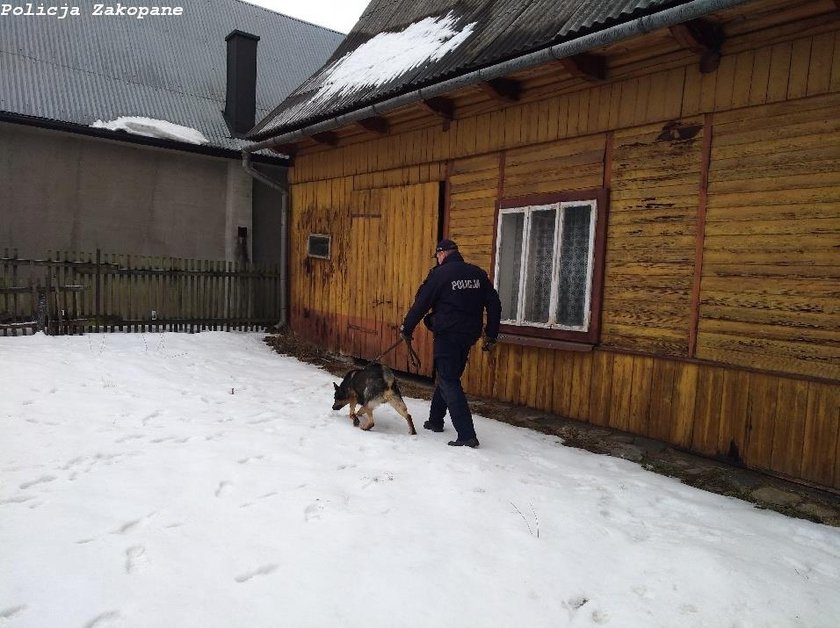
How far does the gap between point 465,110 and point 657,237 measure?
10.0ft

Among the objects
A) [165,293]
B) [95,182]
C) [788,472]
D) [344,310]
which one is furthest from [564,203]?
[95,182]

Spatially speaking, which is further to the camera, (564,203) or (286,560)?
(564,203)

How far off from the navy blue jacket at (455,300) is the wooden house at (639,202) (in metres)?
1.28

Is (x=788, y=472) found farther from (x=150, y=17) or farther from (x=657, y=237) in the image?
(x=150, y=17)

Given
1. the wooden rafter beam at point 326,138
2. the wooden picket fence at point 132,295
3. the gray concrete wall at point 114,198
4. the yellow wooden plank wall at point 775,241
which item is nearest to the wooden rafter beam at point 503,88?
the yellow wooden plank wall at point 775,241

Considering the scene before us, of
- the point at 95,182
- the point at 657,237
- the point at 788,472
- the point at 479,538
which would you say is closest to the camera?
the point at 479,538

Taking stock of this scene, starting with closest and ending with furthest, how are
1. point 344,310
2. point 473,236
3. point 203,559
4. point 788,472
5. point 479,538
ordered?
point 203,559
point 479,538
point 788,472
point 473,236
point 344,310

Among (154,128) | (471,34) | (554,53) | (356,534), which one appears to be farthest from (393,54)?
(356,534)

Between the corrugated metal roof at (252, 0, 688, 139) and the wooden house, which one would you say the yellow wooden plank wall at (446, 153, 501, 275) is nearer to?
the wooden house

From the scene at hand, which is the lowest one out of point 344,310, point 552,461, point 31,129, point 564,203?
point 552,461

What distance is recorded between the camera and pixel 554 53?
16.9 ft

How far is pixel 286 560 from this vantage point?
2744 millimetres

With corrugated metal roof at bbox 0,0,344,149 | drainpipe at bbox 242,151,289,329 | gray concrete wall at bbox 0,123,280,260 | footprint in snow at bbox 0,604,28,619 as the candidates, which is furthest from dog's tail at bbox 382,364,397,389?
corrugated metal roof at bbox 0,0,344,149

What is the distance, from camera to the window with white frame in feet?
18.9
